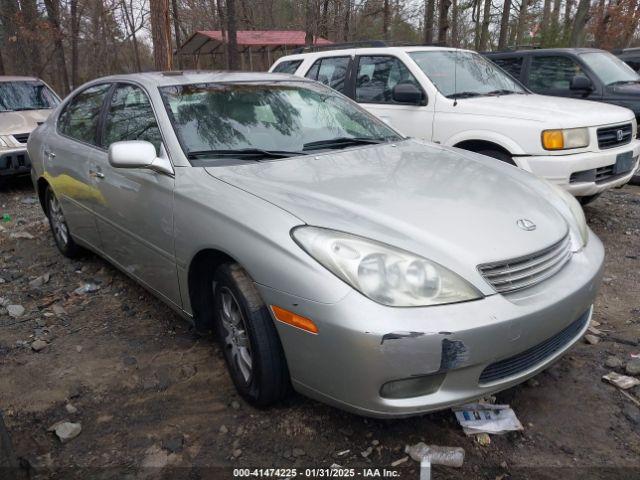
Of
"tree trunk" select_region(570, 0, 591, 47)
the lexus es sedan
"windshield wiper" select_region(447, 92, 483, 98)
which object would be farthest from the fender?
"tree trunk" select_region(570, 0, 591, 47)

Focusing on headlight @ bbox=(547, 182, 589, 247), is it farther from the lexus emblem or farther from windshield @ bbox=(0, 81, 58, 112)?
windshield @ bbox=(0, 81, 58, 112)

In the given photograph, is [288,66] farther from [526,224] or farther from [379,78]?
[526,224]

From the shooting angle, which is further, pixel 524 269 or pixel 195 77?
pixel 195 77

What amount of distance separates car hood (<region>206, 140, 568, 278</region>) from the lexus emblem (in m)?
0.03

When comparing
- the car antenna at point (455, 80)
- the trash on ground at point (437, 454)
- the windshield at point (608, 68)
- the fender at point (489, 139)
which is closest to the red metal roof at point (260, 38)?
the windshield at point (608, 68)

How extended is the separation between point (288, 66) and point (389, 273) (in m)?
5.72

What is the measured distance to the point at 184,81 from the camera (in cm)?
331

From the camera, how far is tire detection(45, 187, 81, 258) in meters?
4.54

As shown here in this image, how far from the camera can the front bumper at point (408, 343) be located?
6.21 ft

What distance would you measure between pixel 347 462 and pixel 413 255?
92 centimetres

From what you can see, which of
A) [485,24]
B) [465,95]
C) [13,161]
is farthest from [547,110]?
[485,24]

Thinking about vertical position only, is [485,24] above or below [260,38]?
above

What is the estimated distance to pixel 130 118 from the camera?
3395 millimetres

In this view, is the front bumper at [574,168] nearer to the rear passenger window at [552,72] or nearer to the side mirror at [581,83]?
the side mirror at [581,83]
